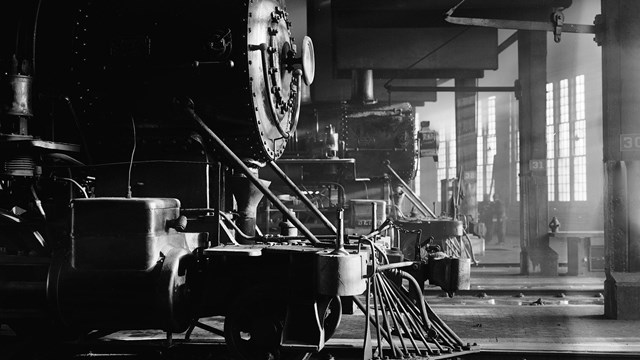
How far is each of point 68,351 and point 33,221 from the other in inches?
48.3

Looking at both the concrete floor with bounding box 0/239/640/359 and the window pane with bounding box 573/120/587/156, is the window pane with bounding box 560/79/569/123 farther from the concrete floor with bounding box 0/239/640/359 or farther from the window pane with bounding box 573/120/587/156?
the concrete floor with bounding box 0/239/640/359

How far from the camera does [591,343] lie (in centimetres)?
509

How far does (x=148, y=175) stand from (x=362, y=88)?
280 inches

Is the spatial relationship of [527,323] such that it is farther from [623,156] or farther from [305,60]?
[305,60]

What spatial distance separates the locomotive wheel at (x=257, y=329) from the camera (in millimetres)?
3680

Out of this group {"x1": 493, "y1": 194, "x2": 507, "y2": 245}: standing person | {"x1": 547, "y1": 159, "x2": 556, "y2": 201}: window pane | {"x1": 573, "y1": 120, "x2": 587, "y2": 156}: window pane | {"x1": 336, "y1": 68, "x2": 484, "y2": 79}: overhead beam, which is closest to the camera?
{"x1": 336, "y1": 68, "x2": 484, "y2": 79}: overhead beam

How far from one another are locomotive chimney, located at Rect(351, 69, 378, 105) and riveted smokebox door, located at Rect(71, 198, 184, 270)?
23.7 feet

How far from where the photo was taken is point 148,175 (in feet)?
13.6

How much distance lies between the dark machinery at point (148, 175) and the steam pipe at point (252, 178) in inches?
0.5

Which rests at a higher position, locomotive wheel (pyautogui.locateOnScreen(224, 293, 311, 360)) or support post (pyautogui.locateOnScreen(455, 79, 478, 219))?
support post (pyautogui.locateOnScreen(455, 79, 478, 219))

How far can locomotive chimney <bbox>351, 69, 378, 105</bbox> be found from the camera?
413 inches

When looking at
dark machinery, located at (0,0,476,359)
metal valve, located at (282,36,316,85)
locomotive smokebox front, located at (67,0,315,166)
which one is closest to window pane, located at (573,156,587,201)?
dark machinery, located at (0,0,476,359)

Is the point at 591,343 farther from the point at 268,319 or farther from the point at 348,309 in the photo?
the point at 268,319

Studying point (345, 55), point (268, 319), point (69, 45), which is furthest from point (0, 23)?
point (345, 55)
